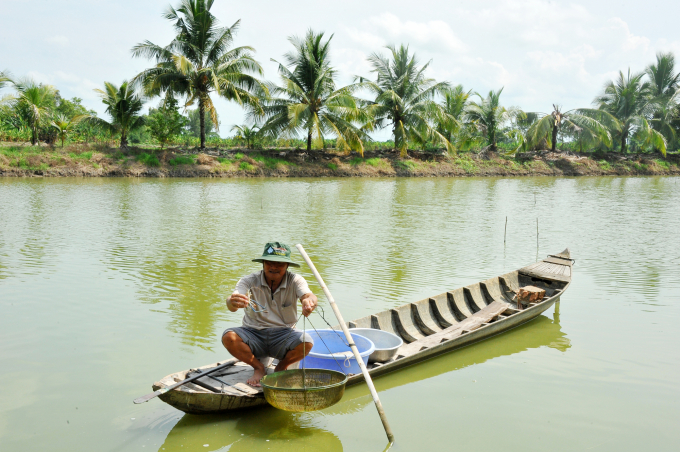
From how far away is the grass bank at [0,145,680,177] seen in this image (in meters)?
22.3

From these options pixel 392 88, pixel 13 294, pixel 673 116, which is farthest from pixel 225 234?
pixel 673 116

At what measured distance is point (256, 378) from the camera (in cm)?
382

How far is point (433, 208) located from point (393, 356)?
11567 mm

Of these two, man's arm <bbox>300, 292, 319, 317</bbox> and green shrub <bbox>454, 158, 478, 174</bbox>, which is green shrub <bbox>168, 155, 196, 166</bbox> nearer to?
green shrub <bbox>454, 158, 478, 174</bbox>

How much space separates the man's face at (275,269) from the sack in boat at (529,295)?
11.8ft

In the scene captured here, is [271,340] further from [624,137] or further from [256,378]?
[624,137]

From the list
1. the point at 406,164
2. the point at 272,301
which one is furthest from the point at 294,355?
the point at 406,164

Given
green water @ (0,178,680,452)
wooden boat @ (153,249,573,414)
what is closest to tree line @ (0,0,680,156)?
green water @ (0,178,680,452)

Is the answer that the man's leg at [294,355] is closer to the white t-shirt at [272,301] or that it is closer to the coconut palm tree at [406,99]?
the white t-shirt at [272,301]

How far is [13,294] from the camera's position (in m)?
6.43

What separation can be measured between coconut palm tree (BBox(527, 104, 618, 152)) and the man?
99.8 ft

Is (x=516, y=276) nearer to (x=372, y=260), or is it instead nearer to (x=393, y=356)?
(x=372, y=260)

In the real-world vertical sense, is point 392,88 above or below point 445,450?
above

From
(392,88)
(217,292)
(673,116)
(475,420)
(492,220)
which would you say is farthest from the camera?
(673,116)
